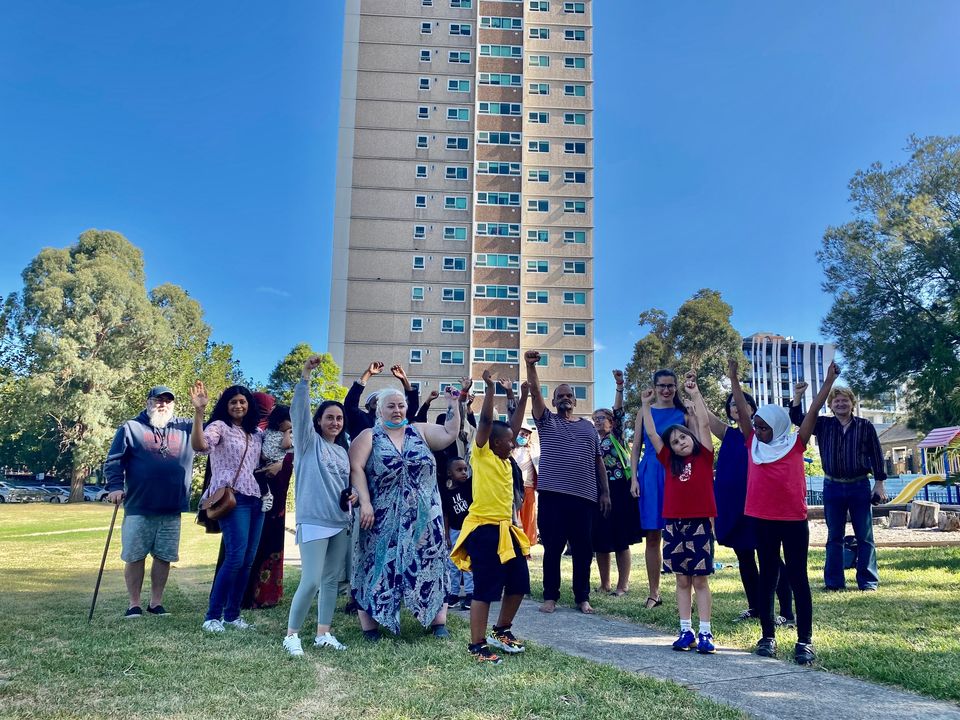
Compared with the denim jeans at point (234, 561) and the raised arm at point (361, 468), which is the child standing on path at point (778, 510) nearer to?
the raised arm at point (361, 468)

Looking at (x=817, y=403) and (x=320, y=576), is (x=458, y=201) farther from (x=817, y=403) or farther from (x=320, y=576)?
(x=320, y=576)

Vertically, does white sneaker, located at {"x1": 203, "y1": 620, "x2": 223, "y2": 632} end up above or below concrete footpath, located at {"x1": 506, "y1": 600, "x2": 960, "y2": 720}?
below

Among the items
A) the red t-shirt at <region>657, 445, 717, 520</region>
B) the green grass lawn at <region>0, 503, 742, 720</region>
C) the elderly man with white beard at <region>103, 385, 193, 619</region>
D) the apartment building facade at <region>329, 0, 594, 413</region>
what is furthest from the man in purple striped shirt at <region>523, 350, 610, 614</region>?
the apartment building facade at <region>329, 0, 594, 413</region>

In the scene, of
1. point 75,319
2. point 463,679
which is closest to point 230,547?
point 463,679

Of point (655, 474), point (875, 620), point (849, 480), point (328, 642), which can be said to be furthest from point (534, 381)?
point (849, 480)

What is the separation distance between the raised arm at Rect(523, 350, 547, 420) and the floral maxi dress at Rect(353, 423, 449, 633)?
1.02m

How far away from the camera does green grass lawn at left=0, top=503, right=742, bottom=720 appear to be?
3984 millimetres

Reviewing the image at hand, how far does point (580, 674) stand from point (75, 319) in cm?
5207

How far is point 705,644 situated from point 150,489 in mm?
4796

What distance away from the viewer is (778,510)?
5355 mm

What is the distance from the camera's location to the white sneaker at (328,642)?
548 centimetres

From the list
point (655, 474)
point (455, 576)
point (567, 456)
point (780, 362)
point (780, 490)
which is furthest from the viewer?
point (780, 362)

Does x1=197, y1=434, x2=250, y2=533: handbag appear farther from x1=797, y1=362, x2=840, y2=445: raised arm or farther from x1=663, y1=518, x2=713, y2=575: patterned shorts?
x1=797, y1=362, x2=840, y2=445: raised arm

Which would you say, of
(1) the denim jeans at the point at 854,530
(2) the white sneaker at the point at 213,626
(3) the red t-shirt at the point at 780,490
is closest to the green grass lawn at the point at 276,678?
(2) the white sneaker at the point at 213,626
